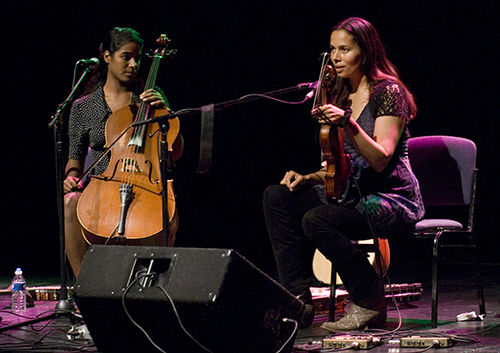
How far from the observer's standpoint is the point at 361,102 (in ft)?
9.39

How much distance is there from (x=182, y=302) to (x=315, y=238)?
978mm

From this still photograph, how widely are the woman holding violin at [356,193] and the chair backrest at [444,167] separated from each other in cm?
44

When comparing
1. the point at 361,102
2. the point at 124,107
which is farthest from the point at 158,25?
the point at 361,102

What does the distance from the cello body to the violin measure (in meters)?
0.78

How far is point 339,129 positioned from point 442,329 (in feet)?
3.01

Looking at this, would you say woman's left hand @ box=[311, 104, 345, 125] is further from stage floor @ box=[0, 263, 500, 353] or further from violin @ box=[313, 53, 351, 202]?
stage floor @ box=[0, 263, 500, 353]

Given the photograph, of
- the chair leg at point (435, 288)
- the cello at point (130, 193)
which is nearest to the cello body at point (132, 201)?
the cello at point (130, 193)

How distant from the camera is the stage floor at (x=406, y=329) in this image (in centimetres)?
227

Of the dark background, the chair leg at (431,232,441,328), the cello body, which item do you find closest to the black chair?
the chair leg at (431,232,441,328)

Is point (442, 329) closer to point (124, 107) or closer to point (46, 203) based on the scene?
point (124, 107)

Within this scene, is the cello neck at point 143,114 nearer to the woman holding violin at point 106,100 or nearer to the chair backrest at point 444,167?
the woman holding violin at point 106,100

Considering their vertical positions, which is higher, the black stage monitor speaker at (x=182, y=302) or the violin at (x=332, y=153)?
the violin at (x=332, y=153)

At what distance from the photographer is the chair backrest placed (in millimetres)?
3145


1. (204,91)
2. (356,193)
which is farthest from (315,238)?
(204,91)
